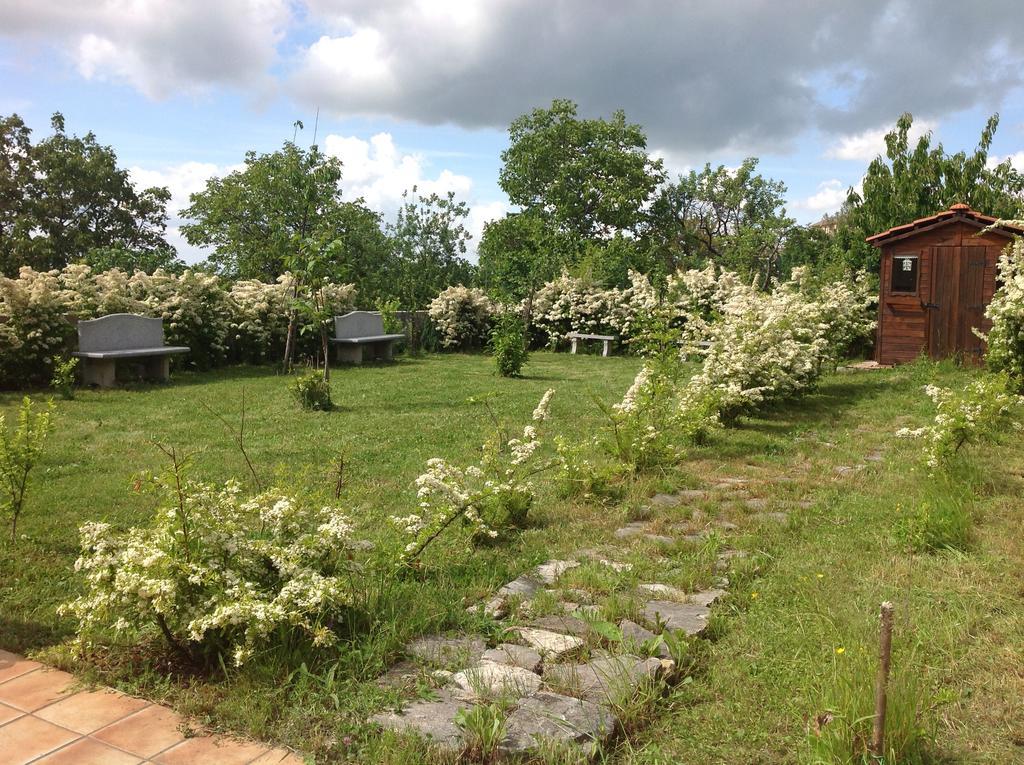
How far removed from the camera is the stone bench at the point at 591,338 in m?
19.0

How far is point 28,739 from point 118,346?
10.3 metres

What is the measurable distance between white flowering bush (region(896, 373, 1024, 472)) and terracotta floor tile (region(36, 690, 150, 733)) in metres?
5.30

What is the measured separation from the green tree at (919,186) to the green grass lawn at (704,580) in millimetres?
11075

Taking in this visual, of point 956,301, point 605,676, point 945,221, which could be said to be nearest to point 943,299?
point 956,301

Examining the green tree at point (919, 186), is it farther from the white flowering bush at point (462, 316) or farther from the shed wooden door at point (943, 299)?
the white flowering bush at point (462, 316)

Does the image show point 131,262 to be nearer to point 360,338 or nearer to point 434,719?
point 360,338

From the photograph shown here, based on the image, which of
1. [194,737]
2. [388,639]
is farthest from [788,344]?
[194,737]

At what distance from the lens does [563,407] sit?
9.91 m

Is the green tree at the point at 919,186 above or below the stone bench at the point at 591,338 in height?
above

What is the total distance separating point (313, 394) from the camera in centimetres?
959

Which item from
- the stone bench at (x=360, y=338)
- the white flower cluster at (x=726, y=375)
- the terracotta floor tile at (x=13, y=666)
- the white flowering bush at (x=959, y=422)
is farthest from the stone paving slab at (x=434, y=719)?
the stone bench at (x=360, y=338)

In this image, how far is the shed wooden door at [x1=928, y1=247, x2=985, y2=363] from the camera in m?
13.0

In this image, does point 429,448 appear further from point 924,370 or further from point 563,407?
point 924,370

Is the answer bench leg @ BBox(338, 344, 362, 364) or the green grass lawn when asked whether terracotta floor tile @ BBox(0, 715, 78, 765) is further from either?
bench leg @ BBox(338, 344, 362, 364)
